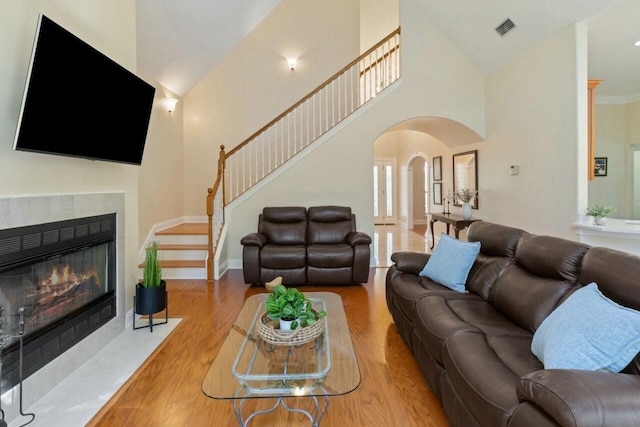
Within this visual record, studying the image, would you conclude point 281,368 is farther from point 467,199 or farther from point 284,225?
point 467,199

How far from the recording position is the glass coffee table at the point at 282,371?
161cm

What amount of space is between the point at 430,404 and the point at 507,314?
750 millimetres

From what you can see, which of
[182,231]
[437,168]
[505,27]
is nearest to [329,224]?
[182,231]

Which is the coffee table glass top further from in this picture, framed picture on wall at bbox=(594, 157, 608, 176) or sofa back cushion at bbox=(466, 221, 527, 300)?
framed picture on wall at bbox=(594, 157, 608, 176)

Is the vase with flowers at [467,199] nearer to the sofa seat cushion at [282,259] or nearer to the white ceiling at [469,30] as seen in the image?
the white ceiling at [469,30]

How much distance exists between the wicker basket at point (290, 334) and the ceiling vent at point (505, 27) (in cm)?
451

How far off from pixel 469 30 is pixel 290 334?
5.11 meters

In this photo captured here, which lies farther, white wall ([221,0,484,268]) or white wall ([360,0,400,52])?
white wall ([360,0,400,52])

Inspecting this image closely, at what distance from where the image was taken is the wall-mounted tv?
78.2 inches

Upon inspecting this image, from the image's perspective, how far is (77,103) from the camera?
2363 mm

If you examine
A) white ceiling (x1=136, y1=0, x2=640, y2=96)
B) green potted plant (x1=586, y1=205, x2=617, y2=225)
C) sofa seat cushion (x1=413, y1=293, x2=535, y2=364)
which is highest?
white ceiling (x1=136, y1=0, x2=640, y2=96)

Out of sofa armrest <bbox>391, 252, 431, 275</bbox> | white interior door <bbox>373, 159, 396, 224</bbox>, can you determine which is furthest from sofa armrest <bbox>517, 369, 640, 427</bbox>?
white interior door <bbox>373, 159, 396, 224</bbox>

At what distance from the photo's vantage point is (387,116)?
18.3 feet

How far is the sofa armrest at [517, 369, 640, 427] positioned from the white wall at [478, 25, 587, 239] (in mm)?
3332
